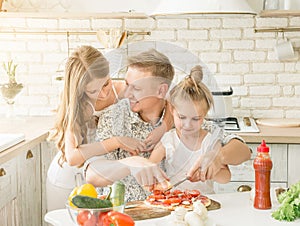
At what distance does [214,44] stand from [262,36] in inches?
11.3

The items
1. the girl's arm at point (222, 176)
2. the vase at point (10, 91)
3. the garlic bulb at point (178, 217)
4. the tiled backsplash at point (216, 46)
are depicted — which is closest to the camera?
the garlic bulb at point (178, 217)

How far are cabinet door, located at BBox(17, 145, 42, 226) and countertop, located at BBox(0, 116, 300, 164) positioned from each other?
7 cm

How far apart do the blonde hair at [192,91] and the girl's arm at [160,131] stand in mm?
68

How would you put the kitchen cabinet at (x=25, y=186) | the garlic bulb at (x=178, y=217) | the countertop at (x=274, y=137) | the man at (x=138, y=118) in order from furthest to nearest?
A: 1. the countertop at (x=274, y=137)
2. the kitchen cabinet at (x=25, y=186)
3. the man at (x=138, y=118)
4. the garlic bulb at (x=178, y=217)

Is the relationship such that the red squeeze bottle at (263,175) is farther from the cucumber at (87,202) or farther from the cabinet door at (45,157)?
the cabinet door at (45,157)

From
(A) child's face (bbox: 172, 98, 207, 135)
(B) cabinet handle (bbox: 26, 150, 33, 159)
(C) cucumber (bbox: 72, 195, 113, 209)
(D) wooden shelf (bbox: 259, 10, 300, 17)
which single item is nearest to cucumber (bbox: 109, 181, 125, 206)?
(C) cucumber (bbox: 72, 195, 113, 209)

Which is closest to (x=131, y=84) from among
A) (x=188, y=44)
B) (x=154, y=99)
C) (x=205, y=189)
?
(x=154, y=99)

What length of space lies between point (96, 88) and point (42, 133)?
1.15m

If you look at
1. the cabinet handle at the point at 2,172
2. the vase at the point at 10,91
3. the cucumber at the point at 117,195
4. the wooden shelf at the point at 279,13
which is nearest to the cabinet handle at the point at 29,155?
the cabinet handle at the point at 2,172

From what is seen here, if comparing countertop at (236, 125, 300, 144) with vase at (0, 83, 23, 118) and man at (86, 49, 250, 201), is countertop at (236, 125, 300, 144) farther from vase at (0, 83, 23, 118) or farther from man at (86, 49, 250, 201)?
vase at (0, 83, 23, 118)

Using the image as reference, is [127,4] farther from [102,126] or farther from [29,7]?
[102,126]

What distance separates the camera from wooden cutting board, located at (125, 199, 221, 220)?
175 cm

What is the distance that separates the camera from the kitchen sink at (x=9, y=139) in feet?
8.15

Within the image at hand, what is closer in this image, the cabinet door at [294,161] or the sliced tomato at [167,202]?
the sliced tomato at [167,202]
